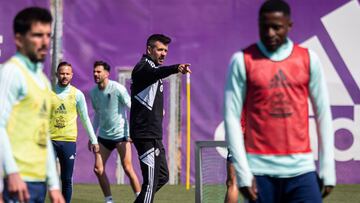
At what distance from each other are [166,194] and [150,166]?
520 centimetres

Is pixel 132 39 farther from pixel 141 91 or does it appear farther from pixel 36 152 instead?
pixel 36 152

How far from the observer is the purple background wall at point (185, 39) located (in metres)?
17.7

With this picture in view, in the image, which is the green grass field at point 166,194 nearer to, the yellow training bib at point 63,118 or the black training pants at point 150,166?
the yellow training bib at point 63,118

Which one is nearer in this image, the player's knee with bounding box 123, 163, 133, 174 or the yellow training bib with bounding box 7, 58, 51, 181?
the yellow training bib with bounding box 7, 58, 51, 181

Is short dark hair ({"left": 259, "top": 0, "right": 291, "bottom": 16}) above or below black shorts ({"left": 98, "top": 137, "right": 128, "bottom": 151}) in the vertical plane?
above

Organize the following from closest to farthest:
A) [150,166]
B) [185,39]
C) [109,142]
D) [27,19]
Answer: [27,19], [150,166], [109,142], [185,39]

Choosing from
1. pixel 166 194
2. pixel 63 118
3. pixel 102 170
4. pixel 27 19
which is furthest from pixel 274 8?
pixel 166 194

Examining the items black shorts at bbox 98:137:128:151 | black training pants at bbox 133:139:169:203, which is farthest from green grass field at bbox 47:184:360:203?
black training pants at bbox 133:139:169:203

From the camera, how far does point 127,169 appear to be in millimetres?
13836

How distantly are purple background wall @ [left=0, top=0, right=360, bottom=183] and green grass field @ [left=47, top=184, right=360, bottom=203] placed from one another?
0.76 metres

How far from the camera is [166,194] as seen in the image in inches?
616

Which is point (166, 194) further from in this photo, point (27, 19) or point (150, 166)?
point (27, 19)

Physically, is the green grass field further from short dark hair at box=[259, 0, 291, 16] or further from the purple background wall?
short dark hair at box=[259, 0, 291, 16]

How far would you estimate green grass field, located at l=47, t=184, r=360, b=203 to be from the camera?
48.2 ft
